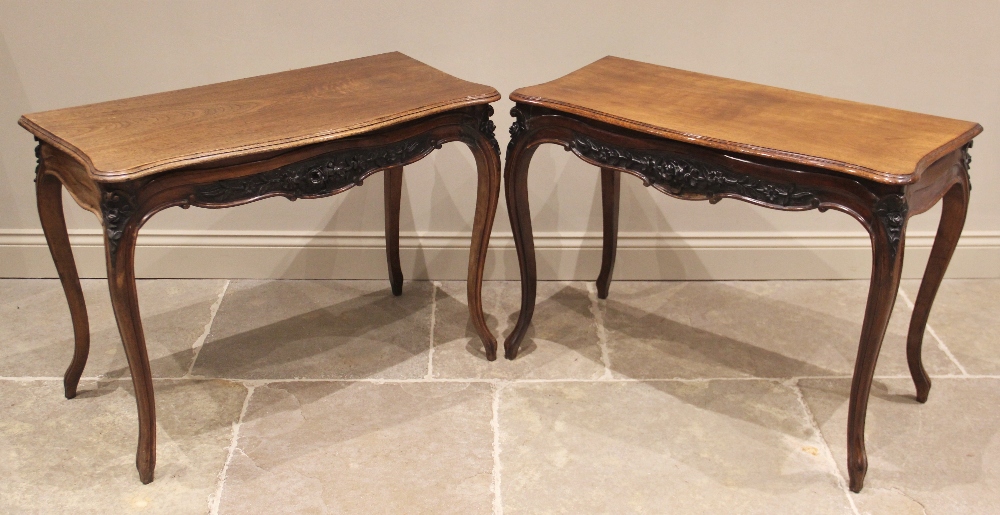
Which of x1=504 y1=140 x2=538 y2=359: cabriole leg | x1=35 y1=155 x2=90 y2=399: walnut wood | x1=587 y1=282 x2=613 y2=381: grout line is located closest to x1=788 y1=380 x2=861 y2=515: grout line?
x1=587 y1=282 x2=613 y2=381: grout line

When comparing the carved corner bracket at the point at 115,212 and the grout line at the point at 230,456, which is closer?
the carved corner bracket at the point at 115,212

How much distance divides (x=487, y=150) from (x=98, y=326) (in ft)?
4.31

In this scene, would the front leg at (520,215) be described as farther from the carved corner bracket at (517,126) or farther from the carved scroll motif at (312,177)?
the carved scroll motif at (312,177)

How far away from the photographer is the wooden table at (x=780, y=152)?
1.76m

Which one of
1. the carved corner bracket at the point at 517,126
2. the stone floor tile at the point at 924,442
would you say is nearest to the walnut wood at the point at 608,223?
the carved corner bracket at the point at 517,126

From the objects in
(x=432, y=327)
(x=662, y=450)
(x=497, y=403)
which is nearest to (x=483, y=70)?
(x=432, y=327)

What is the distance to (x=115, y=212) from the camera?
1.72m

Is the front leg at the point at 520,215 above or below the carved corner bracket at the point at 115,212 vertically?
below

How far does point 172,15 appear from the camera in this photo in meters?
2.56

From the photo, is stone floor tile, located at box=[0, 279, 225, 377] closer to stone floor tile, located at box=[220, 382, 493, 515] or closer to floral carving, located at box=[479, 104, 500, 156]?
stone floor tile, located at box=[220, 382, 493, 515]

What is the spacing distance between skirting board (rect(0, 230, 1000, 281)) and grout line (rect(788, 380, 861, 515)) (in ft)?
2.02

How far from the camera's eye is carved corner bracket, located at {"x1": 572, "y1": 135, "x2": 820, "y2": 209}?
184 cm

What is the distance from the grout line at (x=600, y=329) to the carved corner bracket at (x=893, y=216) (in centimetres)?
88

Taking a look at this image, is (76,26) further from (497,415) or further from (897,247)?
(897,247)
